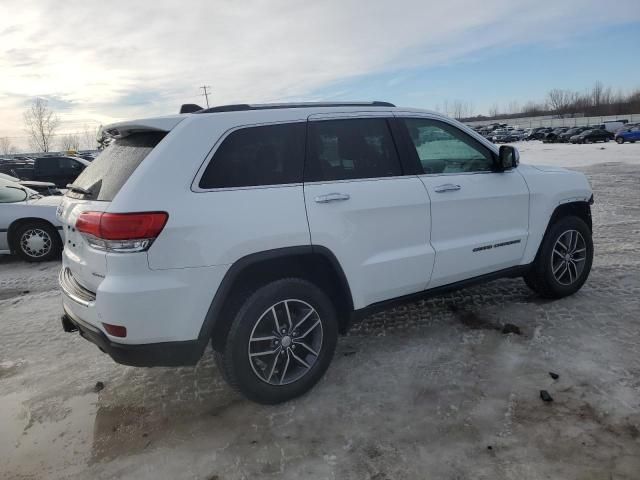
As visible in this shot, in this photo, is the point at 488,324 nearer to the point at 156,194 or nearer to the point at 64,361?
the point at 156,194

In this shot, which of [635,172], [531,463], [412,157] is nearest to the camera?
[531,463]

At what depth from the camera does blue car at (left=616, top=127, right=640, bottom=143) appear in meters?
40.4

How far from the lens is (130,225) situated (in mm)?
2654

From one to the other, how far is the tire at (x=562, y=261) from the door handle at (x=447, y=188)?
132 centimetres

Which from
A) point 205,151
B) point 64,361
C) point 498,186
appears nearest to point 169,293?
point 205,151

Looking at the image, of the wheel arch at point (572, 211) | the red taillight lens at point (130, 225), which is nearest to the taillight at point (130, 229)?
the red taillight lens at point (130, 225)

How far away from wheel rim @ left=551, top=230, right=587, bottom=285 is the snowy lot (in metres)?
0.25

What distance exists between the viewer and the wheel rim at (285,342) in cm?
313

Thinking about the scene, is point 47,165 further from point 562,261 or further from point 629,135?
point 629,135

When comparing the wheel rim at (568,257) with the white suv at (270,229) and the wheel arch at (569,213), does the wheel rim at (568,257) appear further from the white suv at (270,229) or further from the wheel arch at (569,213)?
the white suv at (270,229)

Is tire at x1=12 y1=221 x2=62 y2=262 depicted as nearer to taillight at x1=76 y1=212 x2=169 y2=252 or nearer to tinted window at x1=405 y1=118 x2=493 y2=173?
taillight at x1=76 y1=212 x2=169 y2=252

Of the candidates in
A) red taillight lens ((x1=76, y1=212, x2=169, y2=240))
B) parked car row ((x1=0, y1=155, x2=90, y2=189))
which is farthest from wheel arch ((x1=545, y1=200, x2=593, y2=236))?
parked car row ((x1=0, y1=155, x2=90, y2=189))

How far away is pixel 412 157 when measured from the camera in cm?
374

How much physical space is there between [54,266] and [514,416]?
6.88 meters
